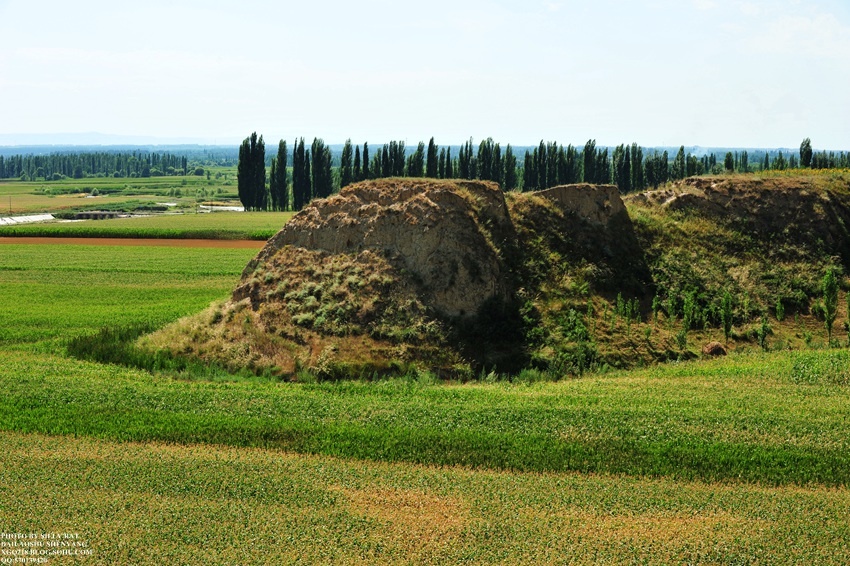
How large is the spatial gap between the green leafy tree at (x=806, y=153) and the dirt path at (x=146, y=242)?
193 ft

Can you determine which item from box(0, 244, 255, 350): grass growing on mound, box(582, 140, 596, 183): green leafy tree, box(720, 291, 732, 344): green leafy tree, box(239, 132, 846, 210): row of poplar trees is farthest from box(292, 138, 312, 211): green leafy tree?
box(720, 291, 732, 344): green leafy tree

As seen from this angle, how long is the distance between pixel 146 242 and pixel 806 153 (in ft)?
230

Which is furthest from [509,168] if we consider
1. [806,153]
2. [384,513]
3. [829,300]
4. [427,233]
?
[384,513]

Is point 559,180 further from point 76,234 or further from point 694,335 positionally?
point 694,335

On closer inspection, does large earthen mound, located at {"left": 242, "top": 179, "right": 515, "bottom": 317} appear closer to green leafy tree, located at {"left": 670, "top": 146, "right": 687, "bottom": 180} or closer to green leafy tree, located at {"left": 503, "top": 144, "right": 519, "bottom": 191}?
green leafy tree, located at {"left": 503, "top": 144, "right": 519, "bottom": 191}

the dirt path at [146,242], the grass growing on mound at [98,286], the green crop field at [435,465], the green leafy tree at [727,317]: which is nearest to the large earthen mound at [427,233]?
the green crop field at [435,465]

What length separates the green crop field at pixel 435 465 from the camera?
1681 centimetres

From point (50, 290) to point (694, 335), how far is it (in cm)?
3743

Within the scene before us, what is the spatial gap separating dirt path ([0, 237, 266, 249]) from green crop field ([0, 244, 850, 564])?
43844mm

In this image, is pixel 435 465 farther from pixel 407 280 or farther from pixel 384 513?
pixel 407 280

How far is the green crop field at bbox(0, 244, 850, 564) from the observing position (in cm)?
1681

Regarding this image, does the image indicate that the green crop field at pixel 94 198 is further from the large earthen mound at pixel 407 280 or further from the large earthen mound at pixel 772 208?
the large earthen mound at pixel 772 208

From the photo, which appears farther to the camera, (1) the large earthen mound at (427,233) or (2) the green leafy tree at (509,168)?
(2) the green leafy tree at (509,168)

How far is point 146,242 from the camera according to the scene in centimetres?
7731
